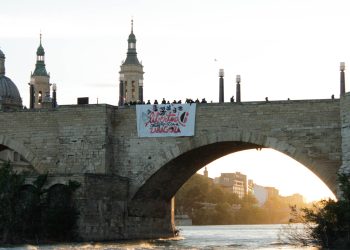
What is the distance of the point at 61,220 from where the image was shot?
54.0 m

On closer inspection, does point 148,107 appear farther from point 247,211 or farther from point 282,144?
point 247,211

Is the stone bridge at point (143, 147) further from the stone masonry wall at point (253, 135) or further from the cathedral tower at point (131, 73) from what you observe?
the cathedral tower at point (131, 73)

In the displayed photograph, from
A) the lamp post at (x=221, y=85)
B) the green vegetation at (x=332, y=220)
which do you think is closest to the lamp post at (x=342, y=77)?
the lamp post at (x=221, y=85)

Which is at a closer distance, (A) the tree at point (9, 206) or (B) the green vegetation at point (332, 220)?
(B) the green vegetation at point (332, 220)

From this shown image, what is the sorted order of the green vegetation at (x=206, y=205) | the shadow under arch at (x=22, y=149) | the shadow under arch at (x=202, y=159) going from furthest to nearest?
the green vegetation at (x=206, y=205), the shadow under arch at (x=22, y=149), the shadow under arch at (x=202, y=159)

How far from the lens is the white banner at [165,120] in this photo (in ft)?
194

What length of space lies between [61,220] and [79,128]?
8327 mm

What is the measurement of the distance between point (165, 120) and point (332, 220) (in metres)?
15.3

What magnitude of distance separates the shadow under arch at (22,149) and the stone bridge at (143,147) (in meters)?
0.06

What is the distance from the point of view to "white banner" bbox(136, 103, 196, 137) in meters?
59.0

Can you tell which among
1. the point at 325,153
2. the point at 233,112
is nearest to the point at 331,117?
the point at 325,153

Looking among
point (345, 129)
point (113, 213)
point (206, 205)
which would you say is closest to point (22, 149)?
point (113, 213)

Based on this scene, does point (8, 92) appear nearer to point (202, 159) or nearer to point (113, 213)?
point (202, 159)

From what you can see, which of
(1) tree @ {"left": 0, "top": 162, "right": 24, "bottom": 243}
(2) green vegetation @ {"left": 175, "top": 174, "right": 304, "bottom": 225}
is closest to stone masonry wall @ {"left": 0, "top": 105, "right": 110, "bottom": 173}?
(1) tree @ {"left": 0, "top": 162, "right": 24, "bottom": 243}
